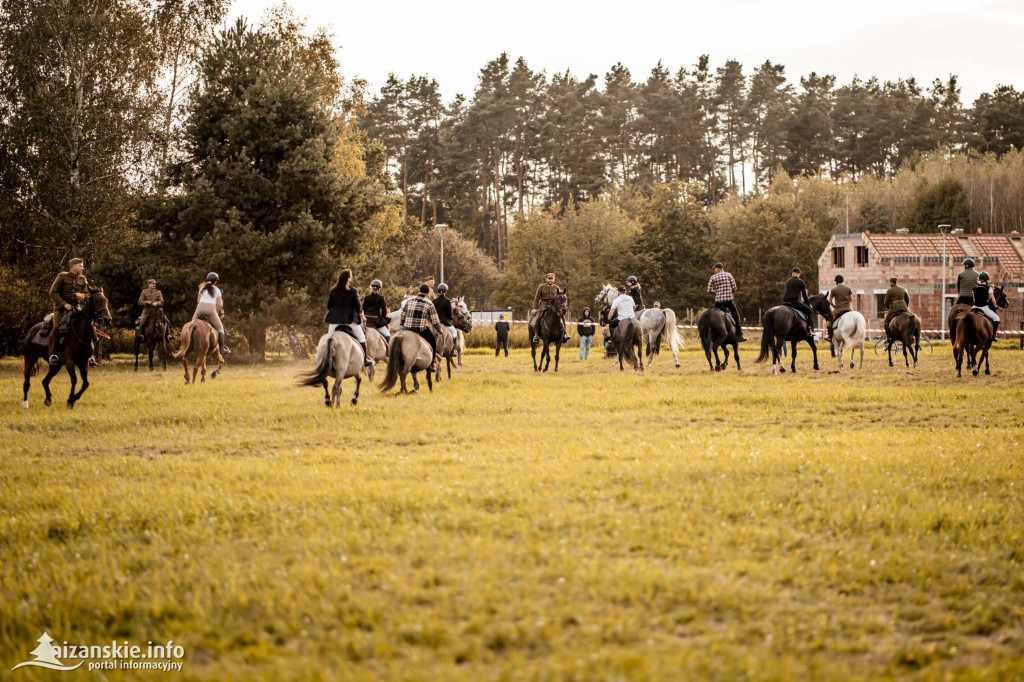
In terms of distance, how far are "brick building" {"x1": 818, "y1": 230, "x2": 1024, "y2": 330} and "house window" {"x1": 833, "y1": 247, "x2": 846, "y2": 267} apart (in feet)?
0.21

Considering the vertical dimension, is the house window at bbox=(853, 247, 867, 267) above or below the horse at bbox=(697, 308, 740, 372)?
above

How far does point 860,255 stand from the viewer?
55.7m

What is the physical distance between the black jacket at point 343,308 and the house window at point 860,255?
47126 mm

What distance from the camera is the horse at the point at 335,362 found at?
543 inches

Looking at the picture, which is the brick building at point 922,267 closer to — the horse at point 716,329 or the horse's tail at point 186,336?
the horse at point 716,329

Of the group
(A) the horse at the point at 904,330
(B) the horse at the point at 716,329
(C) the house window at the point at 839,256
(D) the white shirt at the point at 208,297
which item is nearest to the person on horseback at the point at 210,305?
(D) the white shirt at the point at 208,297

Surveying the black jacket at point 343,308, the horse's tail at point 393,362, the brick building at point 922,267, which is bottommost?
the horse's tail at point 393,362

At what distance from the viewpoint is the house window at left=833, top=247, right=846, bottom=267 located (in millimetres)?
56906

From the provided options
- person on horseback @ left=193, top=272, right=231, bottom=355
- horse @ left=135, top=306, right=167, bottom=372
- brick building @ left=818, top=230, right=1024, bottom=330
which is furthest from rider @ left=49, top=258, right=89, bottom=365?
brick building @ left=818, top=230, right=1024, bottom=330

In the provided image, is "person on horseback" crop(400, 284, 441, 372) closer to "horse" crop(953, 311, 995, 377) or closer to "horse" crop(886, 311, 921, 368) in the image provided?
"horse" crop(953, 311, 995, 377)

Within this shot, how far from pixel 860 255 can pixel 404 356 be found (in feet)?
154

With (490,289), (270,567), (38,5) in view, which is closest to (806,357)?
(270,567)

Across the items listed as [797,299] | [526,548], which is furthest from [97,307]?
[797,299]

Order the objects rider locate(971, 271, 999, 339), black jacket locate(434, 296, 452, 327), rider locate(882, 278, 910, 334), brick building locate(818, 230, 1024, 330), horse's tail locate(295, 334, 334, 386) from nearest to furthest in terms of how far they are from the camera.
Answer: horse's tail locate(295, 334, 334, 386) → rider locate(971, 271, 999, 339) → black jacket locate(434, 296, 452, 327) → rider locate(882, 278, 910, 334) → brick building locate(818, 230, 1024, 330)
